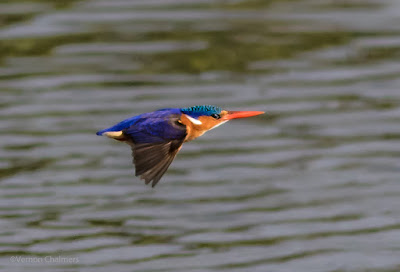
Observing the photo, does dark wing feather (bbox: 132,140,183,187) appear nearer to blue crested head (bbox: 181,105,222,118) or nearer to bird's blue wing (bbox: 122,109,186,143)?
bird's blue wing (bbox: 122,109,186,143)

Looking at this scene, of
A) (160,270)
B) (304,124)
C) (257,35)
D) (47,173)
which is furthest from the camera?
(257,35)

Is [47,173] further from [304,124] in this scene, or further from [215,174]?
[304,124]

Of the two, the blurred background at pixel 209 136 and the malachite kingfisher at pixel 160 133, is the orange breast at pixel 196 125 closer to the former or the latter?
the malachite kingfisher at pixel 160 133

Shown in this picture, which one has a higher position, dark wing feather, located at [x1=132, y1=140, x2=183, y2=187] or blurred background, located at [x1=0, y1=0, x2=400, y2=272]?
dark wing feather, located at [x1=132, y1=140, x2=183, y2=187]

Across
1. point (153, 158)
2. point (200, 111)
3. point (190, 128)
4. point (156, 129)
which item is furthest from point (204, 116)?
point (153, 158)

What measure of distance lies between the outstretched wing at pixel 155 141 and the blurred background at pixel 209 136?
2.22 meters

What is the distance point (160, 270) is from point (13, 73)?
4.41m

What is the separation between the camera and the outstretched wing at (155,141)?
6109mm

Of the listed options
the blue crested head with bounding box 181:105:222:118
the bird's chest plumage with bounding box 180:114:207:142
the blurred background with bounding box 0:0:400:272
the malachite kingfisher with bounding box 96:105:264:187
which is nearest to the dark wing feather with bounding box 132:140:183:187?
the malachite kingfisher with bounding box 96:105:264:187

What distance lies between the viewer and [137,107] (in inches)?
442

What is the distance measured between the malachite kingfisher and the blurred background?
7.04 ft

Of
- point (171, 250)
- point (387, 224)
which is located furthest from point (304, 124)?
point (171, 250)

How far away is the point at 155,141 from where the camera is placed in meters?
6.21

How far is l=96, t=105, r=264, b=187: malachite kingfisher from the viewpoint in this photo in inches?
241
